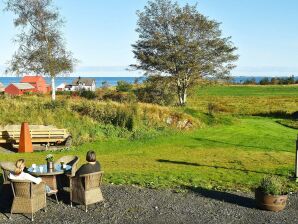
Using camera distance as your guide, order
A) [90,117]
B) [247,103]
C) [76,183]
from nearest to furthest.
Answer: [76,183]
[90,117]
[247,103]

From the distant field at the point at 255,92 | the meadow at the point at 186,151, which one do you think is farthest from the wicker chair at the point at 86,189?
the distant field at the point at 255,92

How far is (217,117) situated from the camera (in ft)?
102

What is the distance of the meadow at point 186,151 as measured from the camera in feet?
45.1

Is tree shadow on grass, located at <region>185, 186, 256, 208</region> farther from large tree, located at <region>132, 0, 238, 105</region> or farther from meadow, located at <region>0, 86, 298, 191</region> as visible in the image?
large tree, located at <region>132, 0, 238, 105</region>

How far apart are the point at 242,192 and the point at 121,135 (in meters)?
13.0

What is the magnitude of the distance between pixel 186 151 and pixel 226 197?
884 centimetres

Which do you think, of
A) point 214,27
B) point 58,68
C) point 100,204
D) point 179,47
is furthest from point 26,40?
point 100,204

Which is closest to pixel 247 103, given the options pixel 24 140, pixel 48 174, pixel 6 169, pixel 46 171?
pixel 24 140

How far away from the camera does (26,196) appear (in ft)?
31.8

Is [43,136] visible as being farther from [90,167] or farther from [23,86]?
[23,86]

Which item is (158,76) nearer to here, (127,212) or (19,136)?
(19,136)

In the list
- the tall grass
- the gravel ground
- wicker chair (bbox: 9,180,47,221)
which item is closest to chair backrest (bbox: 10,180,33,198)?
wicker chair (bbox: 9,180,47,221)

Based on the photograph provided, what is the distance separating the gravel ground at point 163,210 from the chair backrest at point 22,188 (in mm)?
559

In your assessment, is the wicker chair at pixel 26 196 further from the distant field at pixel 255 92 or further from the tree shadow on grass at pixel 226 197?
the distant field at pixel 255 92
